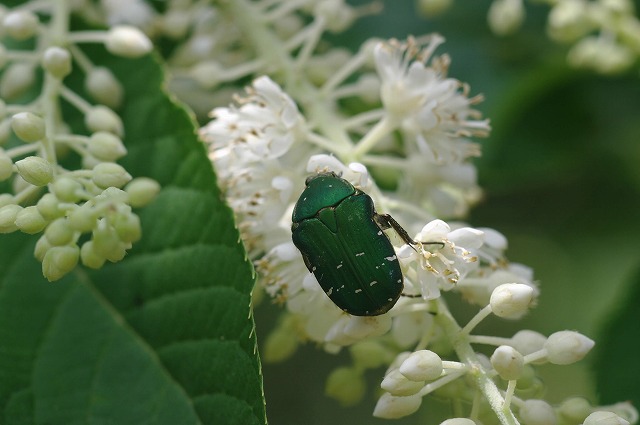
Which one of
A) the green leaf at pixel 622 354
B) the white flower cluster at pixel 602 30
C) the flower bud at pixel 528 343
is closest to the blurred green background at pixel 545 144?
the green leaf at pixel 622 354

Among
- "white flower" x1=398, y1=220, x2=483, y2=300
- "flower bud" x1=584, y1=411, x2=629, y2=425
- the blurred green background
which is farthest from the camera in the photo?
the blurred green background

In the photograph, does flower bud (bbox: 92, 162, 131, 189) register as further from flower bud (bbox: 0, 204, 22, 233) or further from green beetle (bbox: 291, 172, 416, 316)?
green beetle (bbox: 291, 172, 416, 316)

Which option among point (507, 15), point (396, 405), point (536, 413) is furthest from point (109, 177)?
point (507, 15)

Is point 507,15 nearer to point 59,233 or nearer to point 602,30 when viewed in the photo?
point 602,30

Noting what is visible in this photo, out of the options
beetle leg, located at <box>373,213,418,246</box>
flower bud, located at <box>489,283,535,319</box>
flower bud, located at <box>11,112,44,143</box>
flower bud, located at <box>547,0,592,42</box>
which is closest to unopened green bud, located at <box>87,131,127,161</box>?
flower bud, located at <box>11,112,44,143</box>

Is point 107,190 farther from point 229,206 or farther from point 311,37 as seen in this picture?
point 311,37

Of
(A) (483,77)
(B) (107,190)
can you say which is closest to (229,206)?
(B) (107,190)

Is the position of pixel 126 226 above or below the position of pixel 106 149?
below
